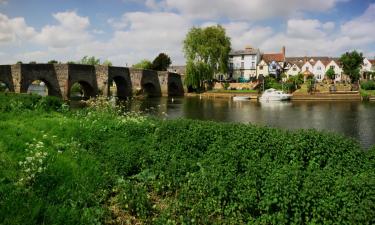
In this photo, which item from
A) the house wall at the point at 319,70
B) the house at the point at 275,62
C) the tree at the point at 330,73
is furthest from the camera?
the house at the point at 275,62

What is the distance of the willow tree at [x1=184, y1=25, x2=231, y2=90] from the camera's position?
280 ft

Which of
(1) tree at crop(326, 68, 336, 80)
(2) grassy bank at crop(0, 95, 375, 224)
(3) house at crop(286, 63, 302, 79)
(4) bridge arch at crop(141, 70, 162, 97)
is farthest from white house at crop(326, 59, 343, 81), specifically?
(2) grassy bank at crop(0, 95, 375, 224)

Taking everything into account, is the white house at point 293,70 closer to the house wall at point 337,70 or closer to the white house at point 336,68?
the white house at point 336,68

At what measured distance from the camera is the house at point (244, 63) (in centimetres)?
11538

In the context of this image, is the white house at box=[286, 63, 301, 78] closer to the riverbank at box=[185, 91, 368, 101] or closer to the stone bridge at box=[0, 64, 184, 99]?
the riverbank at box=[185, 91, 368, 101]

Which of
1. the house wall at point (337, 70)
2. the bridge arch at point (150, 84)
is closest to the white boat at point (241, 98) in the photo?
the bridge arch at point (150, 84)

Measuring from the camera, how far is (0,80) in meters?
54.4

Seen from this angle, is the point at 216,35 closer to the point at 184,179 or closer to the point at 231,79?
the point at 231,79

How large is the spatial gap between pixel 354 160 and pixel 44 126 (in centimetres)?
1183

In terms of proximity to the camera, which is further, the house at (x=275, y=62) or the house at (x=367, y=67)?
the house at (x=367, y=67)

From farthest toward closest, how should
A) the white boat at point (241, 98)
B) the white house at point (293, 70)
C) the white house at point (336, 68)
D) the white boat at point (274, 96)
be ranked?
the white house at point (293, 70), the white house at point (336, 68), the white boat at point (241, 98), the white boat at point (274, 96)

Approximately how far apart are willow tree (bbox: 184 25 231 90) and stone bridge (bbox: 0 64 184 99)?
26.9 feet

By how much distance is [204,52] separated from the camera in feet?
279

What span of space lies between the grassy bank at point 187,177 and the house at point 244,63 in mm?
103732
